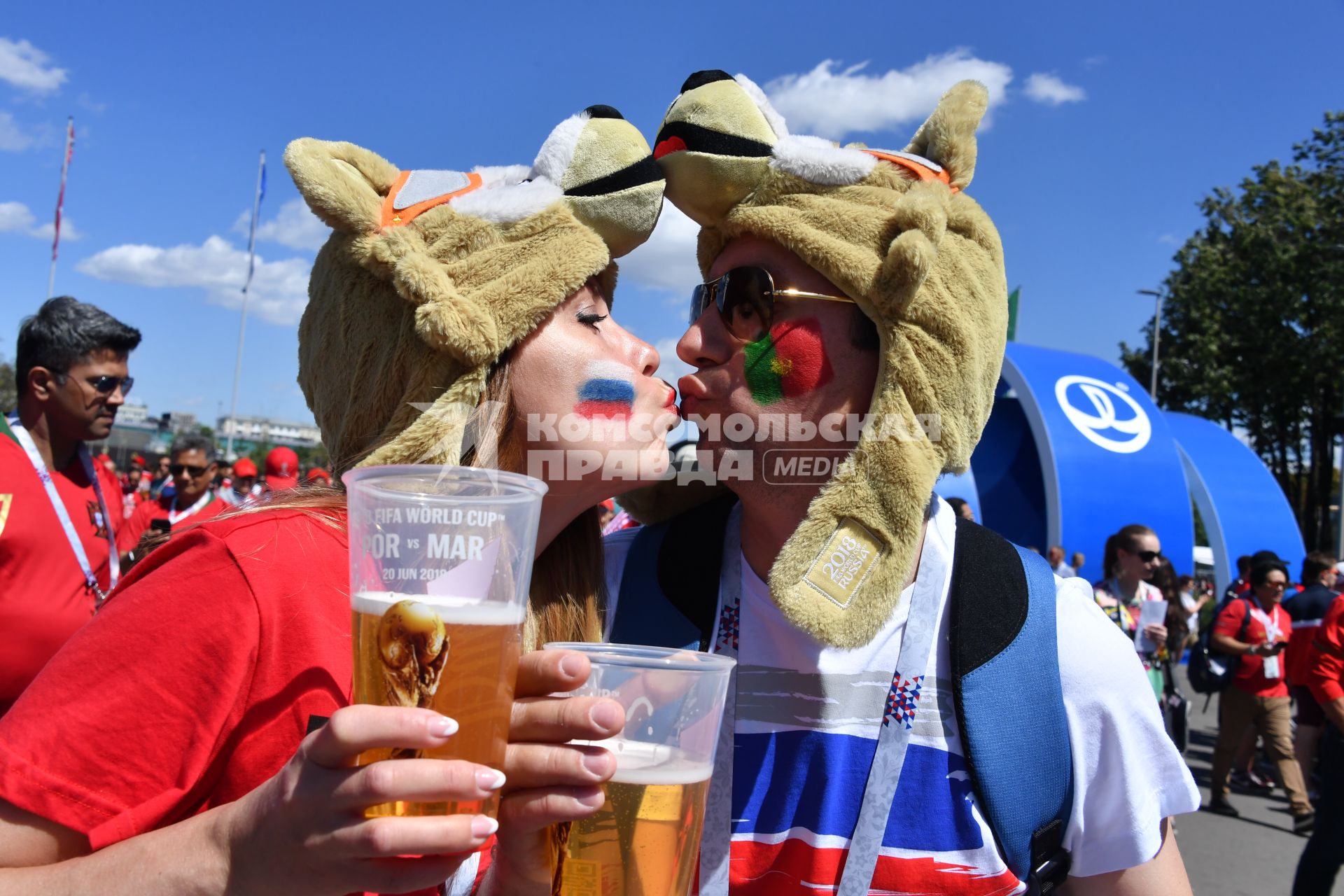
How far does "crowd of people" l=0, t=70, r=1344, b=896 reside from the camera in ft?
3.87

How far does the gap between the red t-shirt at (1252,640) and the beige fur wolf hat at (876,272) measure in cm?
757

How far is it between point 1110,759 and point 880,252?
122 cm

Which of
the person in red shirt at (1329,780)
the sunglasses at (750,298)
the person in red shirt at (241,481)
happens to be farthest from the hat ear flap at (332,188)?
the person in red shirt at (241,481)

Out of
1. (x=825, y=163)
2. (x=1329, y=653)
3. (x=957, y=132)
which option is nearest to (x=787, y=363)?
(x=825, y=163)

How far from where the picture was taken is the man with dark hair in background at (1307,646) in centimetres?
732

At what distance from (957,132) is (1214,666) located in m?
8.05

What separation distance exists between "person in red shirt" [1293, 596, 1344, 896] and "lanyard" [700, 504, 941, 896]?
461 centimetres

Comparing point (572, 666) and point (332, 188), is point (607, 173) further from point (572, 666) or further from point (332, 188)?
point (572, 666)

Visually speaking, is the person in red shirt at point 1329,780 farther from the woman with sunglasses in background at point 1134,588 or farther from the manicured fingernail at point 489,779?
the manicured fingernail at point 489,779

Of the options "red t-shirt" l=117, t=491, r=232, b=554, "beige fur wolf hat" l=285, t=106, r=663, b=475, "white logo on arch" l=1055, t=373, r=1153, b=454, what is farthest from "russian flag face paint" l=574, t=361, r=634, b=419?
"white logo on arch" l=1055, t=373, r=1153, b=454

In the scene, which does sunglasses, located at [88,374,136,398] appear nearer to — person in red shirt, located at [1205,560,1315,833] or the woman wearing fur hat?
the woman wearing fur hat

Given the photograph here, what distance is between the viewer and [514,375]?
192cm

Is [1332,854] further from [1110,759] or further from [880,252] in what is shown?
[880,252]

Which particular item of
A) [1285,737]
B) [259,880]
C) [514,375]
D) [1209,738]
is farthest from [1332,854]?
[1209,738]
